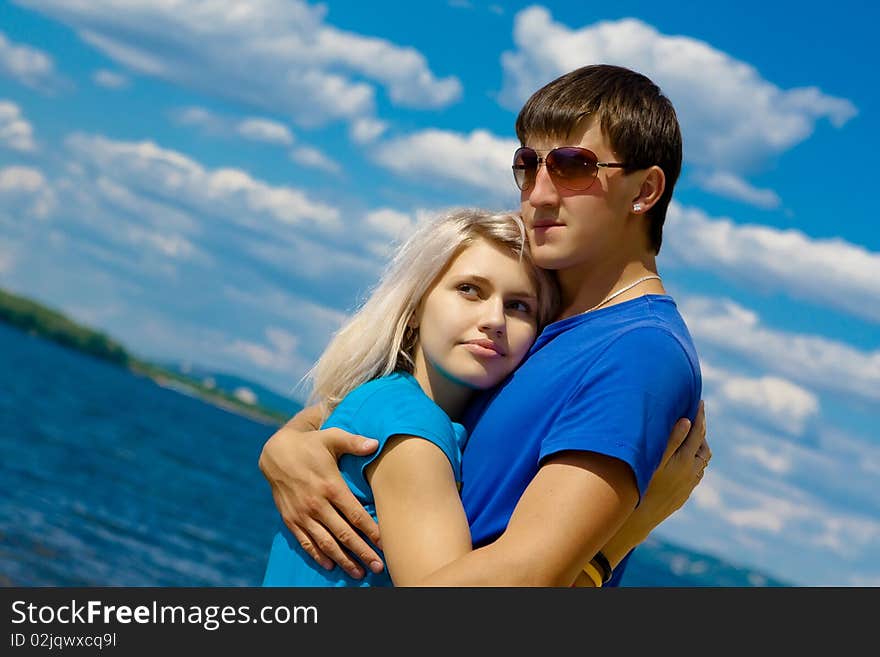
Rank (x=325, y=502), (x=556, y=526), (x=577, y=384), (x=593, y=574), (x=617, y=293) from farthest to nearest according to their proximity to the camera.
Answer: (x=617, y=293), (x=325, y=502), (x=593, y=574), (x=577, y=384), (x=556, y=526)

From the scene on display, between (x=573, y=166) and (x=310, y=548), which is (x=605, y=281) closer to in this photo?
(x=573, y=166)

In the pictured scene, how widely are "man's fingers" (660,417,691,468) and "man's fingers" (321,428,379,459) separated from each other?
3.41ft

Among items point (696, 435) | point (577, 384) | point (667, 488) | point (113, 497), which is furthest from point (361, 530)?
point (113, 497)

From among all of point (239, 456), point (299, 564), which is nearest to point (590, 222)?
point (299, 564)

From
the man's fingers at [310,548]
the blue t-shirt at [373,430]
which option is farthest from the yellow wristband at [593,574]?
the man's fingers at [310,548]

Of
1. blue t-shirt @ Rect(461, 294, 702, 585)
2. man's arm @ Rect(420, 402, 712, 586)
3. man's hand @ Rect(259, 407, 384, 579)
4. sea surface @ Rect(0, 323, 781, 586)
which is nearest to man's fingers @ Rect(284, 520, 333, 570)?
man's hand @ Rect(259, 407, 384, 579)

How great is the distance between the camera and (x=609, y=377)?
3367 millimetres

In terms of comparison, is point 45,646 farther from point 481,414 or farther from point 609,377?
point 609,377

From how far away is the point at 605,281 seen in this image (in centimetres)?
406

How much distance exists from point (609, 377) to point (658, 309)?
55 centimetres

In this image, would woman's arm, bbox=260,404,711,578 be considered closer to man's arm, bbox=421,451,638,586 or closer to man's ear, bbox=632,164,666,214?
man's arm, bbox=421,451,638,586

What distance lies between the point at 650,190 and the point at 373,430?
1.49 m

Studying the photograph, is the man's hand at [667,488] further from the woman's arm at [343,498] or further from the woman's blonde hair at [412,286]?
the woman's blonde hair at [412,286]

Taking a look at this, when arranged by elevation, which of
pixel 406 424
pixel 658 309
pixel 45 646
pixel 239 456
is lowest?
pixel 45 646
